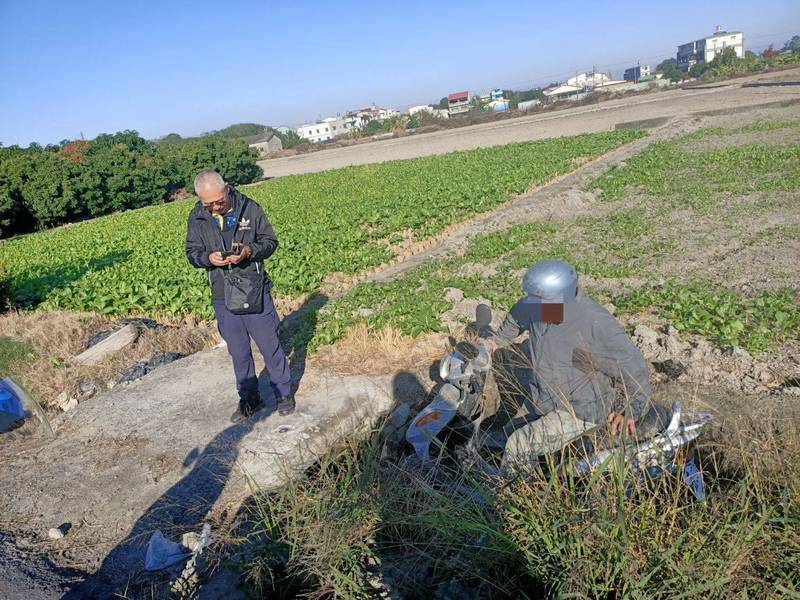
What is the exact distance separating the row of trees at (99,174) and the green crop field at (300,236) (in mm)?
6484

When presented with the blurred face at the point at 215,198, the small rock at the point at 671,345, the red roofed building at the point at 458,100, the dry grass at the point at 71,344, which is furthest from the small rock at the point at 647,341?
the red roofed building at the point at 458,100

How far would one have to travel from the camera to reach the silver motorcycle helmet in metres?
3.34

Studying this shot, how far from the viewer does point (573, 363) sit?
349cm

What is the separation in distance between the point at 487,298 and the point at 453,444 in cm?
335

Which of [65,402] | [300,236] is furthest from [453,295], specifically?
[300,236]

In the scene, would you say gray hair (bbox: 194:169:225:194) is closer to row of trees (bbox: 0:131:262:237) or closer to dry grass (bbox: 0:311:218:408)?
dry grass (bbox: 0:311:218:408)

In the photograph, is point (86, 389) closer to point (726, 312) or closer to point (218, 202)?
point (218, 202)

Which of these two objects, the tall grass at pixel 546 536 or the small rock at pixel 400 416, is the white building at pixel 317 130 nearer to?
the small rock at pixel 400 416

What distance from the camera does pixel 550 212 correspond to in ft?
45.1

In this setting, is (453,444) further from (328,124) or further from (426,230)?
(328,124)

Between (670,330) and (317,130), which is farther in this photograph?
(317,130)

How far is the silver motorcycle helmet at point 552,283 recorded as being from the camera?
3342mm

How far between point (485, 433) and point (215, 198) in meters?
2.92

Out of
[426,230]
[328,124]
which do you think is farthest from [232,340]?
[328,124]
